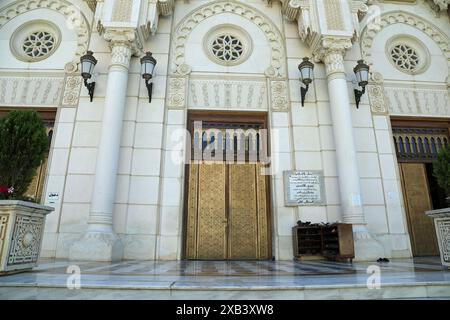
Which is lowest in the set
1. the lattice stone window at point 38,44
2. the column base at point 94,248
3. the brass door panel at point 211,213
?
the column base at point 94,248

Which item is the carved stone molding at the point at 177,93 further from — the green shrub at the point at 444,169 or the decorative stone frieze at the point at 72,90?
the green shrub at the point at 444,169

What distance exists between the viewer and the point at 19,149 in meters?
3.31

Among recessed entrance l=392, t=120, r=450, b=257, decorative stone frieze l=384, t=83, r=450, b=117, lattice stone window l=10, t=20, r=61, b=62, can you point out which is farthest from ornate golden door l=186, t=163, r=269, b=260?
lattice stone window l=10, t=20, r=61, b=62

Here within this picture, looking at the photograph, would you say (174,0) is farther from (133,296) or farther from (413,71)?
(133,296)

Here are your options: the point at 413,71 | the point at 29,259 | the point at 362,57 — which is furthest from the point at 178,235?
the point at 413,71

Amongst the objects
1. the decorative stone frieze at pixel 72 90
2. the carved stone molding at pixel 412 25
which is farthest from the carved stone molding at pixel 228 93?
the carved stone molding at pixel 412 25

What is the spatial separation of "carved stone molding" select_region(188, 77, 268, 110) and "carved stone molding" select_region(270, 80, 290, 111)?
0.54 ft

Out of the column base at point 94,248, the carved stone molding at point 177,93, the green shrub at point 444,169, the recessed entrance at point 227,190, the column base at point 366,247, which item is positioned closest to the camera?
the green shrub at point 444,169

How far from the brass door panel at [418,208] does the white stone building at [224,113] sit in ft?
0.08

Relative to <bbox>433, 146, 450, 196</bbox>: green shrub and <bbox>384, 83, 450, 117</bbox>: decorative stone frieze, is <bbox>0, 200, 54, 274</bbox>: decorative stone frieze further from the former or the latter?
<bbox>384, 83, 450, 117</bbox>: decorative stone frieze

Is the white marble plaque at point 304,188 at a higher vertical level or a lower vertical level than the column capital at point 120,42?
lower

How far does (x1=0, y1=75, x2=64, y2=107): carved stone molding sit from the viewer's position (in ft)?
20.0

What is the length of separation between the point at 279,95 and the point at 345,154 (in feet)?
6.03

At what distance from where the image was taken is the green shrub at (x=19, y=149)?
3256mm
